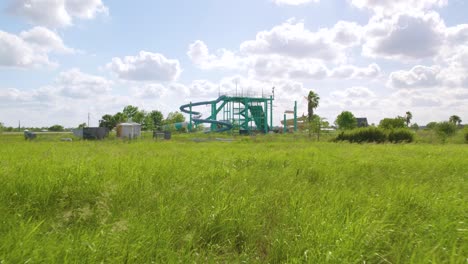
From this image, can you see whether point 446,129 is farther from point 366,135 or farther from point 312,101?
point 312,101

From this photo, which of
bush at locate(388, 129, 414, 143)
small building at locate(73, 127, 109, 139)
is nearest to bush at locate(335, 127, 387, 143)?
bush at locate(388, 129, 414, 143)

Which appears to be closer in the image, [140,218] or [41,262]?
[41,262]

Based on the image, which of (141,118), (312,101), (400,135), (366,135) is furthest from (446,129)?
(141,118)

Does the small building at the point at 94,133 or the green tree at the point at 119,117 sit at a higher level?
the green tree at the point at 119,117

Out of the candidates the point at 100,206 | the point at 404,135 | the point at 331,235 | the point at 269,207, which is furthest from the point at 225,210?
the point at 404,135

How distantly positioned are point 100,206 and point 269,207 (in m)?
2.17

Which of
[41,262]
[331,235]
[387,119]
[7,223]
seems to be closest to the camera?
[41,262]

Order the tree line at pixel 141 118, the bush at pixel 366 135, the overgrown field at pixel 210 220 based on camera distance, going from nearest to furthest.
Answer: the overgrown field at pixel 210 220 → the bush at pixel 366 135 → the tree line at pixel 141 118

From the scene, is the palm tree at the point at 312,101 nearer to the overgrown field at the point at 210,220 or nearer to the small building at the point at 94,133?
the small building at the point at 94,133

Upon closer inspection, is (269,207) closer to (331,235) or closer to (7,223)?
(331,235)

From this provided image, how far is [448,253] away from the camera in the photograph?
2.87 meters

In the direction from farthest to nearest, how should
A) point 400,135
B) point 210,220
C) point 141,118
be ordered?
point 141,118, point 400,135, point 210,220

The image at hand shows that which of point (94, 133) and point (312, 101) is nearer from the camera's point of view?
point (94, 133)

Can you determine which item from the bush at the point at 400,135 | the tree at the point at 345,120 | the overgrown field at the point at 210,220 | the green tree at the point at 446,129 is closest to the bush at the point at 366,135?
the bush at the point at 400,135
